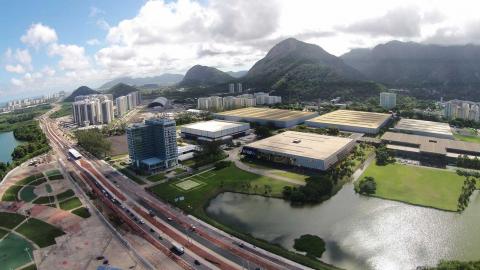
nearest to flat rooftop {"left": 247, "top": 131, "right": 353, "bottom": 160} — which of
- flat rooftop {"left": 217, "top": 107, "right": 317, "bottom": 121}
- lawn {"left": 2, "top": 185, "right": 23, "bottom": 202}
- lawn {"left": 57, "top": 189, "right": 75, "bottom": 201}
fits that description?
flat rooftop {"left": 217, "top": 107, "right": 317, "bottom": 121}

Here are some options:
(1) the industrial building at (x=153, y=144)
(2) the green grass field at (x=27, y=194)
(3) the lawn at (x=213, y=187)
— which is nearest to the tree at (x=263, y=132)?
(3) the lawn at (x=213, y=187)

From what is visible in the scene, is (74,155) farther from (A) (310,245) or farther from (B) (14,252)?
(A) (310,245)

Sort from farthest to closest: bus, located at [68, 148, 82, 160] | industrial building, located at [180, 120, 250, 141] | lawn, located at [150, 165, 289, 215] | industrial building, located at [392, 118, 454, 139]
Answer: industrial building, located at [180, 120, 250, 141], industrial building, located at [392, 118, 454, 139], bus, located at [68, 148, 82, 160], lawn, located at [150, 165, 289, 215]

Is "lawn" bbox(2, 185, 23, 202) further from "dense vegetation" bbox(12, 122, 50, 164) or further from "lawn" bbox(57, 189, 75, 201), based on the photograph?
"dense vegetation" bbox(12, 122, 50, 164)

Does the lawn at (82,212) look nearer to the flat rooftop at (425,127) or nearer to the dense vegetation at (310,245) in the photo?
the dense vegetation at (310,245)

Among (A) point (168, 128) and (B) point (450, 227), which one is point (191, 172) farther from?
(B) point (450, 227)

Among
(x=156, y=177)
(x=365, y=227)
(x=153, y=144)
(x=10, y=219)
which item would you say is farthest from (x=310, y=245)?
(x=10, y=219)
